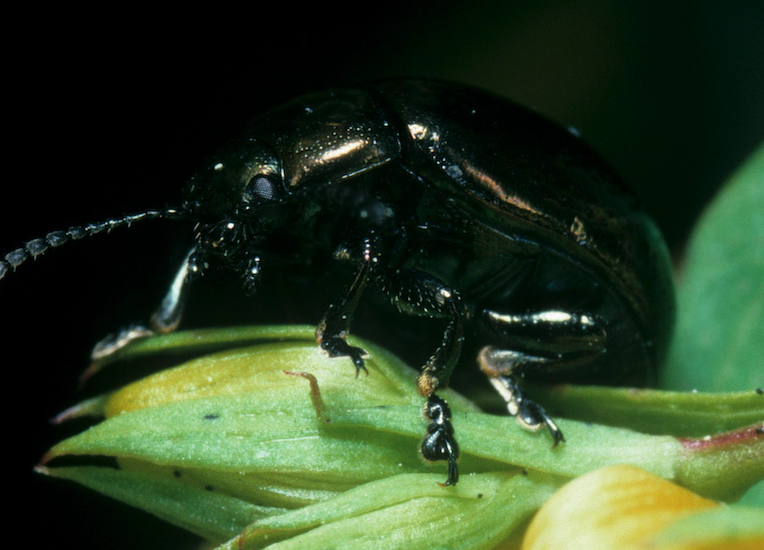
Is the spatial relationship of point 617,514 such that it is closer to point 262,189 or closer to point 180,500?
point 180,500

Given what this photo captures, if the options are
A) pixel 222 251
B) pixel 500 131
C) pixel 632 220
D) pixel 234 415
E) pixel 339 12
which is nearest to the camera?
pixel 234 415

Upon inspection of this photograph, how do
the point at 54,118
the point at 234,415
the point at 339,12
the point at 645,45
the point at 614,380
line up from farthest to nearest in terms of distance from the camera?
the point at 645,45, the point at 339,12, the point at 54,118, the point at 614,380, the point at 234,415

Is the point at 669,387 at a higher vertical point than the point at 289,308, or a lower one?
lower

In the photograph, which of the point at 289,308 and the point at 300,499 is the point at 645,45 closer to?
the point at 289,308

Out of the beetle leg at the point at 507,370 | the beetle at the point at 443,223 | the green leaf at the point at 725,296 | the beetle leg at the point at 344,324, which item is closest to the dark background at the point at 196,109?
the beetle at the point at 443,223

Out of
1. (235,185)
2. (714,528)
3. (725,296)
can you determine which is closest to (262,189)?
(235,185)

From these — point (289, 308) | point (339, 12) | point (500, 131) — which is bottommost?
point (289, 308)

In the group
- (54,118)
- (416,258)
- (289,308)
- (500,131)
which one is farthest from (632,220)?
(54,118)
